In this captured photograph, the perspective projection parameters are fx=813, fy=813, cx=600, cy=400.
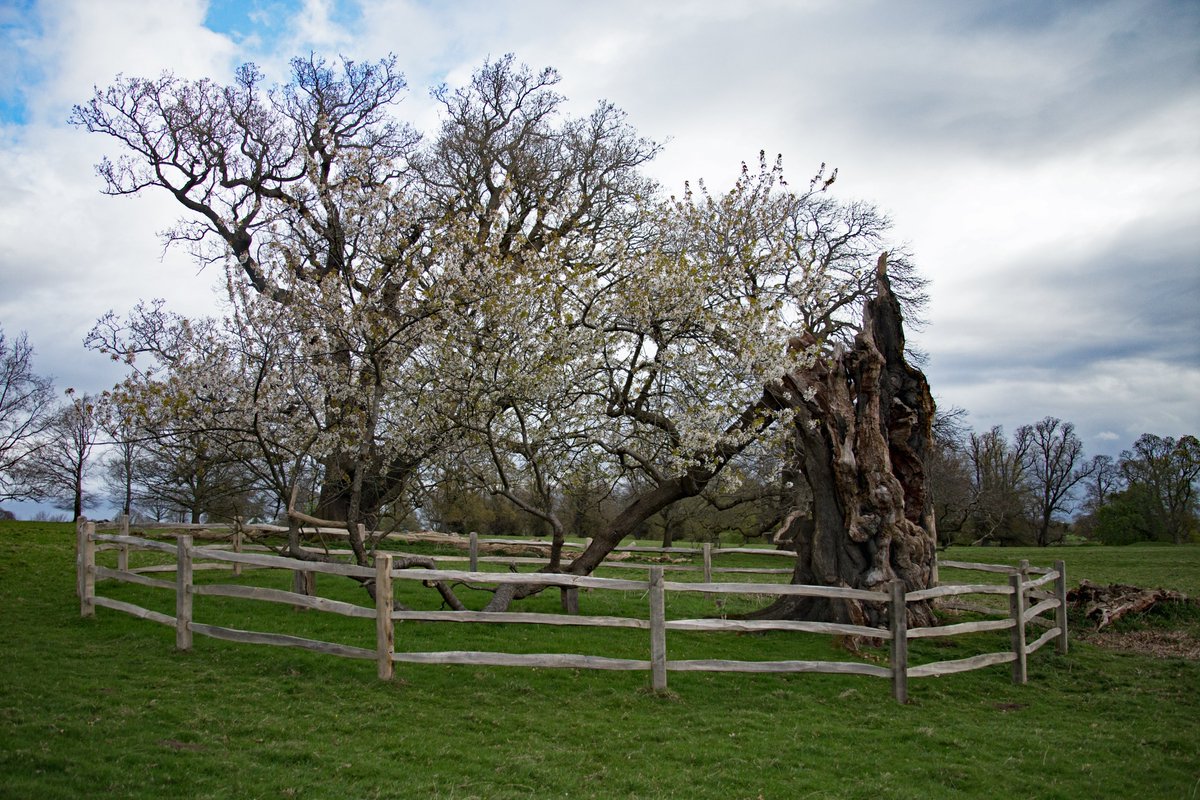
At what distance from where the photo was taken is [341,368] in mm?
13086

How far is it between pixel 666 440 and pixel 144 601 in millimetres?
9113

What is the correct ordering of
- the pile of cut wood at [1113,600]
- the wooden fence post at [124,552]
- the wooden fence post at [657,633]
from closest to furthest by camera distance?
the wooden fence post at [657,633] < the wooden fence post at [124,552] < the pile of cut wood at [1113,600]

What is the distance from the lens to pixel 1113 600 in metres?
15.4

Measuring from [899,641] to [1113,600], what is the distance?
28.7ft

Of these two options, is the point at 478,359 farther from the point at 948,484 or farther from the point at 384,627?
the point at 948,484

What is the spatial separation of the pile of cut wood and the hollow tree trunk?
10.7 feet

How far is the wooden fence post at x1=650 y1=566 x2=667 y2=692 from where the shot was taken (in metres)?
9.16

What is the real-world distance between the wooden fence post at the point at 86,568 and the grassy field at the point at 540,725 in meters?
0.33

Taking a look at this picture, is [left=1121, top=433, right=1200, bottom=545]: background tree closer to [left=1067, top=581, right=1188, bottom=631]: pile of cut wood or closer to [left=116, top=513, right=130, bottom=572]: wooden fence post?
[left=1067, top=581, right=1188, bottom=631]: pile of cut wood

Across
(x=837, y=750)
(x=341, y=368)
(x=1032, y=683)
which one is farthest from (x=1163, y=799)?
(x=341, y=368)

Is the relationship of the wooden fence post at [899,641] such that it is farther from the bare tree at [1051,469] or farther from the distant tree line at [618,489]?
the bare tree at [1051,469]

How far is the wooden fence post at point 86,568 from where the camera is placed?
12.2 meters

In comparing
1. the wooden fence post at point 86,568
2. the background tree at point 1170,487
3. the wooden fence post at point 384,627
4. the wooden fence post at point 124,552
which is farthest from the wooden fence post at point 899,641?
the background tree at point 1170,487

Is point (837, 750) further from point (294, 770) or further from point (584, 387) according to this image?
point (584, 387)
